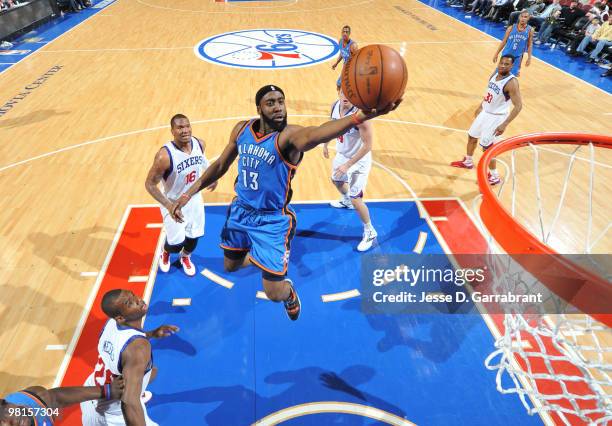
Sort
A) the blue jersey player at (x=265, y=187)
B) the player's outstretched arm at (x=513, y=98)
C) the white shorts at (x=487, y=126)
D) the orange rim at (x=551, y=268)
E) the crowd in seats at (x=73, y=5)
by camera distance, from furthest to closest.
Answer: the crowd in seats at (x=73, y=5) → the white shorts at (x=487, y=126) → the player's outstretched arm at (x=513, y=98) → the blue jersey player at (x=265, y=187) → the orange rim at (x=551, y=268)

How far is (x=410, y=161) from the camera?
22.1ft

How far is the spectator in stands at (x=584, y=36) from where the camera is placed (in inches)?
454

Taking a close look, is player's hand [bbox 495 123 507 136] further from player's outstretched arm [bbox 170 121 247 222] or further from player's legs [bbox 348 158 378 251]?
player's outstretched arm [bbox 170 121 247 222]

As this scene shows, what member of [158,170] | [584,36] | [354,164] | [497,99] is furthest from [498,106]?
[584,36]

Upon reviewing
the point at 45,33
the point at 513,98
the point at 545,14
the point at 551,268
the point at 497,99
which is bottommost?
the point at 45,33

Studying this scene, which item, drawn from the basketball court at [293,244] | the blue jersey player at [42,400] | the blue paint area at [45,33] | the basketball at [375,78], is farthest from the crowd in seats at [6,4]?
the blue jersey player at [42,400]

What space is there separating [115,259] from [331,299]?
2473 millimetres

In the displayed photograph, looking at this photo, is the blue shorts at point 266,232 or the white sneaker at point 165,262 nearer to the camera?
the blue shorts at point 266,232

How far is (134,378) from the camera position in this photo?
2332 mm

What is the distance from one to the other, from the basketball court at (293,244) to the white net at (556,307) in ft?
0.12

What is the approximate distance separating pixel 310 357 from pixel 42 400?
202 cm

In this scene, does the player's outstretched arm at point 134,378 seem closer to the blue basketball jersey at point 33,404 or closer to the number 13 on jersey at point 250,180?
the blue basketball jersey at point 33,404

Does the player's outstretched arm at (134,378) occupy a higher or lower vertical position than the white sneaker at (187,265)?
higher

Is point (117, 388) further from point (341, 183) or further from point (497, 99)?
point (497, 99)
